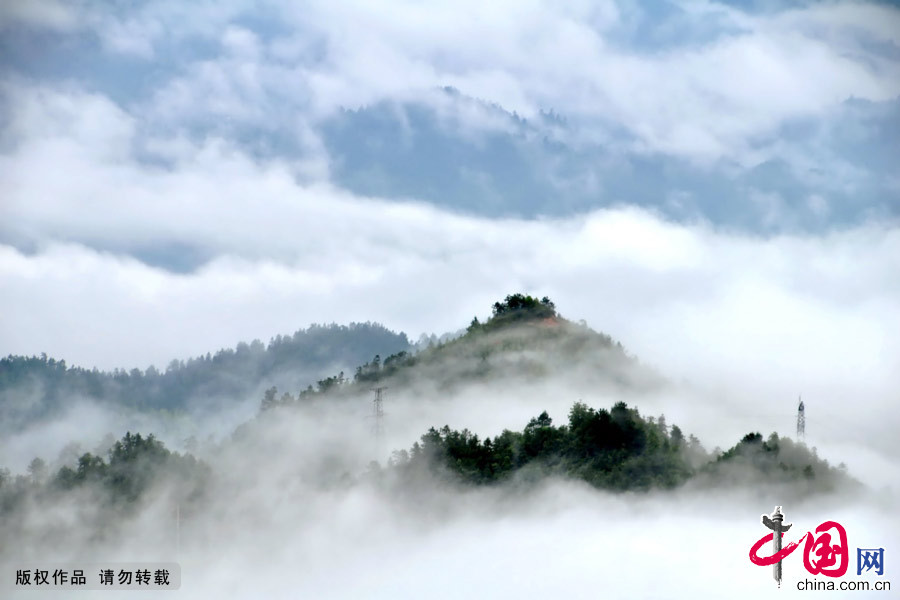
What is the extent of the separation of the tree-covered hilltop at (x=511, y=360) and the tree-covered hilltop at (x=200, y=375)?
5879 centimetres

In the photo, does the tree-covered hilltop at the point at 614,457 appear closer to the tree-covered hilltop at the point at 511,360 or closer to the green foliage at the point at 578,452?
the green foliage at the point at 578,452

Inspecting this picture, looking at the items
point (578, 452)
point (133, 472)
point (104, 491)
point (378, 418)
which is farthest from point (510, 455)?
point (104, 491)

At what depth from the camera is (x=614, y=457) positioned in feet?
187

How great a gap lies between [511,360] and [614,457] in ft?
71.4

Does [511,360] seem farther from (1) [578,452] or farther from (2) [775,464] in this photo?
(2) [775,464]

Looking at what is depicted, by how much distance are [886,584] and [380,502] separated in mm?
26608

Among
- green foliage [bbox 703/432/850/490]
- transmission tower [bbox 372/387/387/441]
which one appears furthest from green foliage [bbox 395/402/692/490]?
transmission tower [bbox 372/387/387/441]

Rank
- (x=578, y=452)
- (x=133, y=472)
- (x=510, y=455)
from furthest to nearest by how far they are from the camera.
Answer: (x=133, y=472)
(x=510, y=455)
(x=578, y=452)

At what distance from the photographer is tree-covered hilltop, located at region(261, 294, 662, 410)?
3054 inches

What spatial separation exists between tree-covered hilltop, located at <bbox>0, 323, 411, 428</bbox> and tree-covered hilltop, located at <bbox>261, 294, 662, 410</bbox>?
193 ft

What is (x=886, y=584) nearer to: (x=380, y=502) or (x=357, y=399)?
(x=380, y=502)

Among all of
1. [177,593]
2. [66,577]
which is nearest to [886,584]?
[177,593]

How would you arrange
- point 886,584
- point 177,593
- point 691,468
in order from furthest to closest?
point 691,468 → point 177,593 → point 886,584

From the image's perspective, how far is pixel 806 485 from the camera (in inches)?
2045
